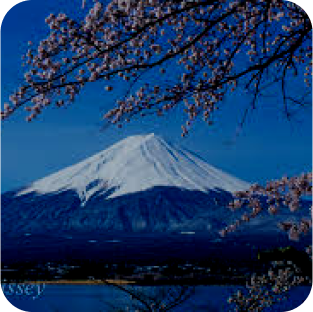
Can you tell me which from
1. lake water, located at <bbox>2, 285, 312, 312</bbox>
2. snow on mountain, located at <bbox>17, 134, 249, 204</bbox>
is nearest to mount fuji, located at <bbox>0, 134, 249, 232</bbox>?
snow on mountain, located at <bbox>17, 134, 249, 204</bbox>

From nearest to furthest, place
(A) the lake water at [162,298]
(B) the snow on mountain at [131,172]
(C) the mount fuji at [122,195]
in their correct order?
(A) the lake water at [162,298]
(C) the mount fuji at [122,195]
(B) the snow on mountain at [131,172]

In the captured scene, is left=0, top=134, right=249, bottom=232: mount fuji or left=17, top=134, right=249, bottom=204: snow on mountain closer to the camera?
left=0, top=134, right=249, bottom=232: mount fuji

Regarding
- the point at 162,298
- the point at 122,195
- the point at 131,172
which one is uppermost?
the point at 131,172

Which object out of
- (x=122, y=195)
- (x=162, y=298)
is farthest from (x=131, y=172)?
(x=162, y=298)

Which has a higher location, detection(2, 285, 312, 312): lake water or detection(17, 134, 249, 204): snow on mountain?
detection(17, 134, 249, 204): snow on mountain

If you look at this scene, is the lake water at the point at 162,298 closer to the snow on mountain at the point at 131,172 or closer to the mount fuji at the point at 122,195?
the mount fuji at the point at 122,195

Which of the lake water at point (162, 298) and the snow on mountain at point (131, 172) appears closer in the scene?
the lake water at point (162, 298)

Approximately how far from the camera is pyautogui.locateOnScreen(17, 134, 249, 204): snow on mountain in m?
58.0

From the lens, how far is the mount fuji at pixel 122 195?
52.8 meters

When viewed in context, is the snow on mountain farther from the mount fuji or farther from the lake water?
the lake water

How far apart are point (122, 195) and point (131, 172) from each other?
4326 mm

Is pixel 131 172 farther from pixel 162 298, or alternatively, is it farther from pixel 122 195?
pixel 162 298

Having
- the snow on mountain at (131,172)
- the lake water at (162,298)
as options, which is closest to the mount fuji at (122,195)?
the snow on mountain at (131,172)

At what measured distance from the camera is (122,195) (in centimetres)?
7150
